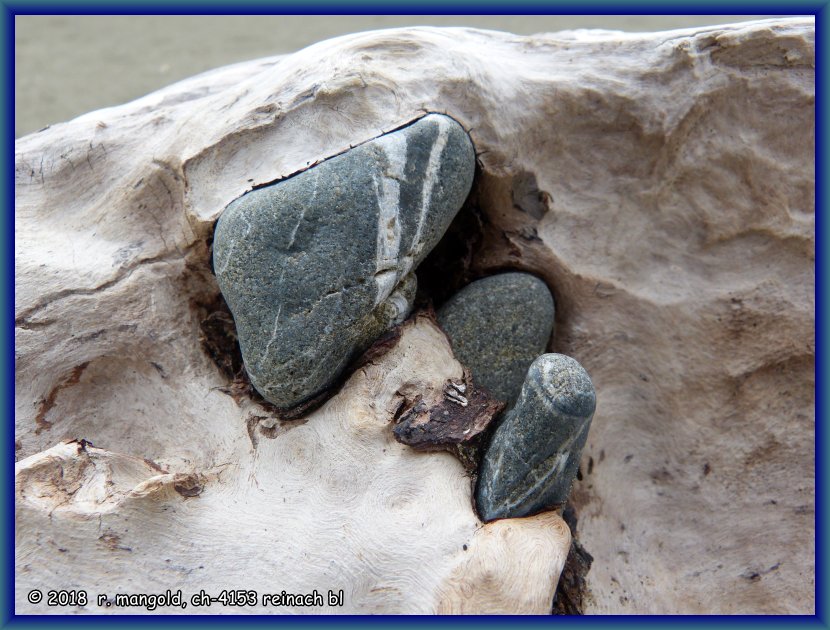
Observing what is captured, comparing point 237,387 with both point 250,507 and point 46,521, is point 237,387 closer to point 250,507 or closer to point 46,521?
point 250,507

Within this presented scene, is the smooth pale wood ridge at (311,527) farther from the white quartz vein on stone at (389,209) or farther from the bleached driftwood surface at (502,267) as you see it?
the white quartz vein on stone at (389,209)

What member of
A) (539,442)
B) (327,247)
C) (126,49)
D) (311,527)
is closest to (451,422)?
(539,442)

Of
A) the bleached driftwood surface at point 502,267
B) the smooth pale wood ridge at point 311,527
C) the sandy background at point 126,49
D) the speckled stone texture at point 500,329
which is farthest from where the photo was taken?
the sandy background at point 126,49

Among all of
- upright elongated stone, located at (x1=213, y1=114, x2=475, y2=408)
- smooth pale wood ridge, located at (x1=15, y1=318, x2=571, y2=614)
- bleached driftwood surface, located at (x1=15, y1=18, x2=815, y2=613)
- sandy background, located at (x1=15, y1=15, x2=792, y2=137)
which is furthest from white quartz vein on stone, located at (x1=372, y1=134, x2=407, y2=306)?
sandy background, located at (x1=15, y1=15, x2=792, y2=137)

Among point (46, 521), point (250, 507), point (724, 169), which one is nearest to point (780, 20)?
point (724, 169)

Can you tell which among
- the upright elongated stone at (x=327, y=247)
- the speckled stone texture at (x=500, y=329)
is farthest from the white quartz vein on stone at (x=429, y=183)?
the speckled stone texture at (x=500, y=329)

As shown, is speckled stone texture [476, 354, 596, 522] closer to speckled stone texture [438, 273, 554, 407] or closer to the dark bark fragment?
the dark bark fragment
